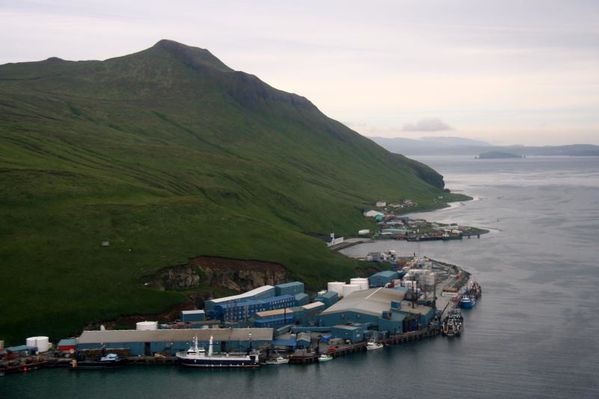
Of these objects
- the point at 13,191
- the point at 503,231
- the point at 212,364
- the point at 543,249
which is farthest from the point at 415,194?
the point at 212,364

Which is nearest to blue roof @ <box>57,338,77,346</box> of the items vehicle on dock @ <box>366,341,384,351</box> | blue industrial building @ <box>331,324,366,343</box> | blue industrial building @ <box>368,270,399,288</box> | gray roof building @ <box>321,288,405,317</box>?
blue industrial building @ <box>331,324,366,343</box>

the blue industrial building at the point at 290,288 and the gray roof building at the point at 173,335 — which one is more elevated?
the blue industrial building at the point at 290,288

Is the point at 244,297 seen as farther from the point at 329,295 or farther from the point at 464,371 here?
the point at 464,371

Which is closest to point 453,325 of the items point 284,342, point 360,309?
point 360,309

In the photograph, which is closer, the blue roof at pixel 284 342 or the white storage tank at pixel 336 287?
the blue roof at pixel 284 342

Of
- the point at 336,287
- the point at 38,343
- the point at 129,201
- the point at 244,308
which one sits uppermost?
the point at 129,201

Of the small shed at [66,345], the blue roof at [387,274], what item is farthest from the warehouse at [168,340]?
the blue roof at [387,274]

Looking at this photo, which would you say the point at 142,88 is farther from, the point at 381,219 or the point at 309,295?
the point at 309,295

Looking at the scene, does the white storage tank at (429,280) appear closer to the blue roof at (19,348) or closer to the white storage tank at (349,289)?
the white storage tank at (349,289)
